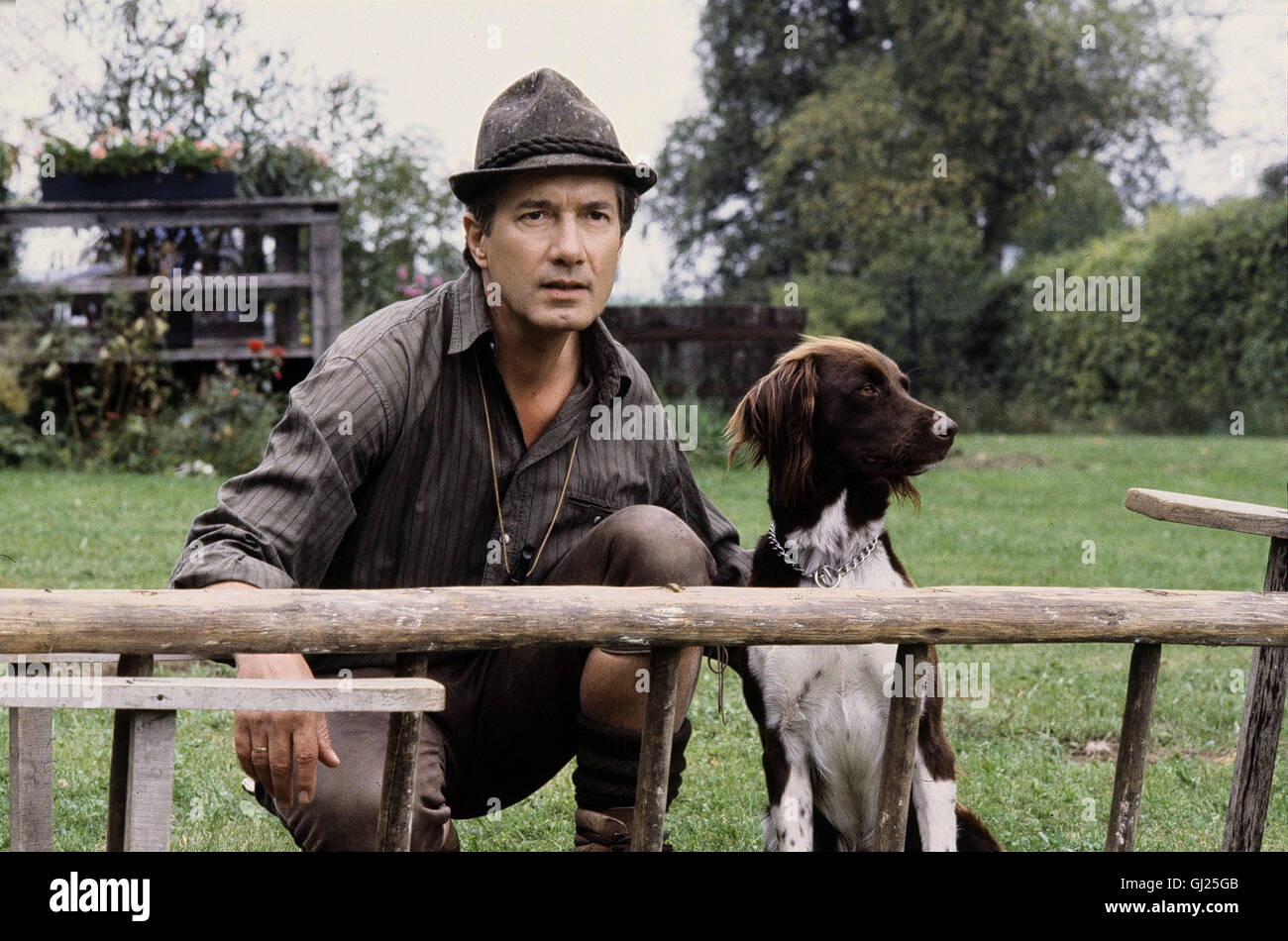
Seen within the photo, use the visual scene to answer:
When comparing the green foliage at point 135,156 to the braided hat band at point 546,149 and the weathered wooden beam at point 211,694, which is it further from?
the weathered wooden beam at point 211,694

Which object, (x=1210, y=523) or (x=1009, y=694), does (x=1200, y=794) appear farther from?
(x=1210, y=523)

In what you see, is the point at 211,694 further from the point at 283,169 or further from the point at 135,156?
the point at 283,169

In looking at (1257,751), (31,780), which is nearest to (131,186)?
(31,780)

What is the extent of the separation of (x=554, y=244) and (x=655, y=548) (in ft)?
2.16

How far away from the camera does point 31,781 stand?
7.80 ft

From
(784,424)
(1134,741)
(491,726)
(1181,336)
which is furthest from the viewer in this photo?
(1181,336)

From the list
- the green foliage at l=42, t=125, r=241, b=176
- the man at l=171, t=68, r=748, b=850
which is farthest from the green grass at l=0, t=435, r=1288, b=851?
the green foliage at l=42, t=125, r=241, b=176

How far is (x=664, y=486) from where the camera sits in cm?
328

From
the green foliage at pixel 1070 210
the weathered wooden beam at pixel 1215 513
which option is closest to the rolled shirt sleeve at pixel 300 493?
the weathered wooden beam at pixel 1215 513

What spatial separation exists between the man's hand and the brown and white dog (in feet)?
3.93

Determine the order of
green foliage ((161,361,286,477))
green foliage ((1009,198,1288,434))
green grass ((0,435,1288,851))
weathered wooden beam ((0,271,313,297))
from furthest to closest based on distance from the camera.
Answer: green foliage ((1009,198,1288,434)) < weathered wooden beam ((0,271,313,297)) < green foliage ((161,361,286,477)) < green grass ((0,435,1288,851))

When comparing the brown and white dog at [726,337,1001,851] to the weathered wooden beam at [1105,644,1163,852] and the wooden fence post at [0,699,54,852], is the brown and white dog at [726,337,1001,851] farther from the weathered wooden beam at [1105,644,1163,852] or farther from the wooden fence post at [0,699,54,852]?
the wooden fence post at [0,699,54,852]

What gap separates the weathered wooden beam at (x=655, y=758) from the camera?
2.34 meters

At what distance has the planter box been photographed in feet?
32.4
